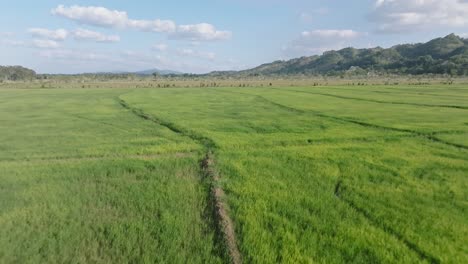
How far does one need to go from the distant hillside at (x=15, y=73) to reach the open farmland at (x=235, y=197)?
13675 centimetres

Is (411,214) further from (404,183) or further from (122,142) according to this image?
(122,142)

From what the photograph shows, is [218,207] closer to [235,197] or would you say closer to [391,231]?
[235,197]

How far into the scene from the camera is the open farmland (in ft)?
21.7

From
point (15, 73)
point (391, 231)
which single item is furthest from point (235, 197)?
point (15, 73)

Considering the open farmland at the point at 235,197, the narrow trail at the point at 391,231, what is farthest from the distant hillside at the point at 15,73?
the narrow trail at the point at 391,231

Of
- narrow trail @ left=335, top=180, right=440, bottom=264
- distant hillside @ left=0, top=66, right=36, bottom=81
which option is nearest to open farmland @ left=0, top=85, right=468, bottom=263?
narrow trail @ left=335, top=180, right=440, bottom=264

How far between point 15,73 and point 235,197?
152m

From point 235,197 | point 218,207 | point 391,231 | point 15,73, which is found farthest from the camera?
point 15,73

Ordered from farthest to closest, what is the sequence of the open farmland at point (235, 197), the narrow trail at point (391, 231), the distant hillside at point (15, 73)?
1. the distant hillside at point (15, 73)
2. the open farmland at point (235, 197)
3. the narrow trail at point (391, 231)

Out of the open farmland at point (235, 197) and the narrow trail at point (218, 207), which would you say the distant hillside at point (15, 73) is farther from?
the narrow trail at point (218, 207)

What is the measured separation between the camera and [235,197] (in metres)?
9.14

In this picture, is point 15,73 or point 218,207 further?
point 15,73

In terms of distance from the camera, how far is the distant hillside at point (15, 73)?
13412cm

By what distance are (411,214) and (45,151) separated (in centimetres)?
1266
